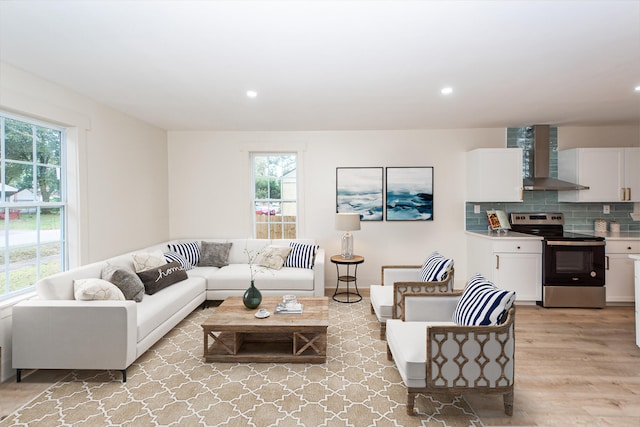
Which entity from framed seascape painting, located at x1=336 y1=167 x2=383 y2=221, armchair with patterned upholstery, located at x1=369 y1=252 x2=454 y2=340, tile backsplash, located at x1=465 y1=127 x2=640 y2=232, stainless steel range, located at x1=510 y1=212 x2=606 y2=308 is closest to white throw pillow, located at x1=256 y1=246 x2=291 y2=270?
framed seascape painting, located at x1=336 y1=167 x2=383 y2=221

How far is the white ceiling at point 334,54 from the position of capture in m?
2.04

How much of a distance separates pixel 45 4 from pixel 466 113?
4141 millimetres

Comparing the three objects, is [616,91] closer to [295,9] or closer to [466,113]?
[466,113]

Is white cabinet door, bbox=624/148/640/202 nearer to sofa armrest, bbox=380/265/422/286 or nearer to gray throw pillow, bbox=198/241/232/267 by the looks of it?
sofa armrest, bbox=380/265/422/286

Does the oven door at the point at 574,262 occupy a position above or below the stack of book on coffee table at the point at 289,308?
above

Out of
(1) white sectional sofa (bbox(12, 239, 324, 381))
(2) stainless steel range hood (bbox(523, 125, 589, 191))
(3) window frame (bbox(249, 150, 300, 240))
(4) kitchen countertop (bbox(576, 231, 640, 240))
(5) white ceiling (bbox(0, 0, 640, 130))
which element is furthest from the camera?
(3) window frame (bbox(249, 150, 300, 240))

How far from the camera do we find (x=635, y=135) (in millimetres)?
5184

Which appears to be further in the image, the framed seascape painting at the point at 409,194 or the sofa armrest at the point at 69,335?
the framed seascape painting at the point at 409,194

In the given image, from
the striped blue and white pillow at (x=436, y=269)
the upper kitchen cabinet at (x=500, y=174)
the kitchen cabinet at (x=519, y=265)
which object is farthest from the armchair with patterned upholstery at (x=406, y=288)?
the upper kitchen cabinet at (x=500, y=174)

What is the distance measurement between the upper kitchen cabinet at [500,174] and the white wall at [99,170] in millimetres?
4647

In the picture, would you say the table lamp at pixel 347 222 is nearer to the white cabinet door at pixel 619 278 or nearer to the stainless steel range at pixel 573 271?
the stainless steel range at pixel 573 271

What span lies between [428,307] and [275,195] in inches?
128

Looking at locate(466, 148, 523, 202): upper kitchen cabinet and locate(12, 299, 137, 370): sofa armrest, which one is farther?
locate(466, 148, 523, 202): upper kitchen cabinet

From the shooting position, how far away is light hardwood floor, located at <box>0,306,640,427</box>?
2299mm
